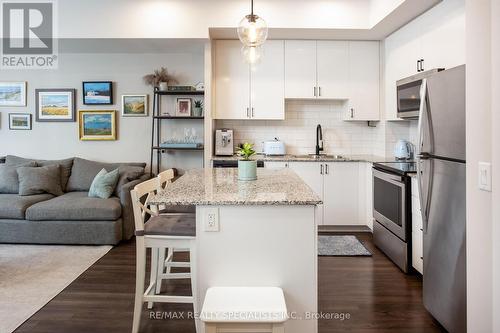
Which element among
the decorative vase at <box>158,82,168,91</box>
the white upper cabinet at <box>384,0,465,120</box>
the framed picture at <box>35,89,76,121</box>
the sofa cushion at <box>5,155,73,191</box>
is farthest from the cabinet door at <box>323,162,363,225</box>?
the framed picture at <box>35,89,76,121</box>

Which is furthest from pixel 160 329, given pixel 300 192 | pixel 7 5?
pixel 7 5

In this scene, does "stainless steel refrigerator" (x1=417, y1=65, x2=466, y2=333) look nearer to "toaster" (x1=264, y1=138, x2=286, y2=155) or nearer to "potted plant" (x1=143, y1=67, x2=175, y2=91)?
"toaster" (x1=264, y1=138, x2=286, y2=155)

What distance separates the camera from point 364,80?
4637mm

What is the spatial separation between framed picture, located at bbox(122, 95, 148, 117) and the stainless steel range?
3163mm

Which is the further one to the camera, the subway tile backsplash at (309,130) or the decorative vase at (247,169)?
the subway tile backsplash at (309,130)

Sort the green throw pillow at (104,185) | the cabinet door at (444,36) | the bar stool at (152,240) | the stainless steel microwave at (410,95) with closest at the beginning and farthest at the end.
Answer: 1. the bar stool at (152,240)
2. the cabinet door at (444,36)
3. the stainless steel microwave at (410,95)
4. the green throw pillow at (104,185)

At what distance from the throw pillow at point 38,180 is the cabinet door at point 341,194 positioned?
3387mm

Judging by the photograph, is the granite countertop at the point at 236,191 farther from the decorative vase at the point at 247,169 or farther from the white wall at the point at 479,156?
the white wall at the point at 479,156

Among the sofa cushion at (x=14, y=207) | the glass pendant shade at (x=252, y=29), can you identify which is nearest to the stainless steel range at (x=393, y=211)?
the glass pendant shade at (x=252, y=29)

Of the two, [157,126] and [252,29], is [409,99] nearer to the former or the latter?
[252,29]

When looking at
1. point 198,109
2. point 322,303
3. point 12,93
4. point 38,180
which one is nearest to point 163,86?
point 198,109

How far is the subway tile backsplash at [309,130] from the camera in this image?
4.99 metres

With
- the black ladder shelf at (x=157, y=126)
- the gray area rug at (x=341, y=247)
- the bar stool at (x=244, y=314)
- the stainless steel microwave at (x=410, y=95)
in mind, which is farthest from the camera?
the black ladder shelf at (x=157, y=126)

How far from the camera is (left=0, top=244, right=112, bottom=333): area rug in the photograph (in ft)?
8.18
